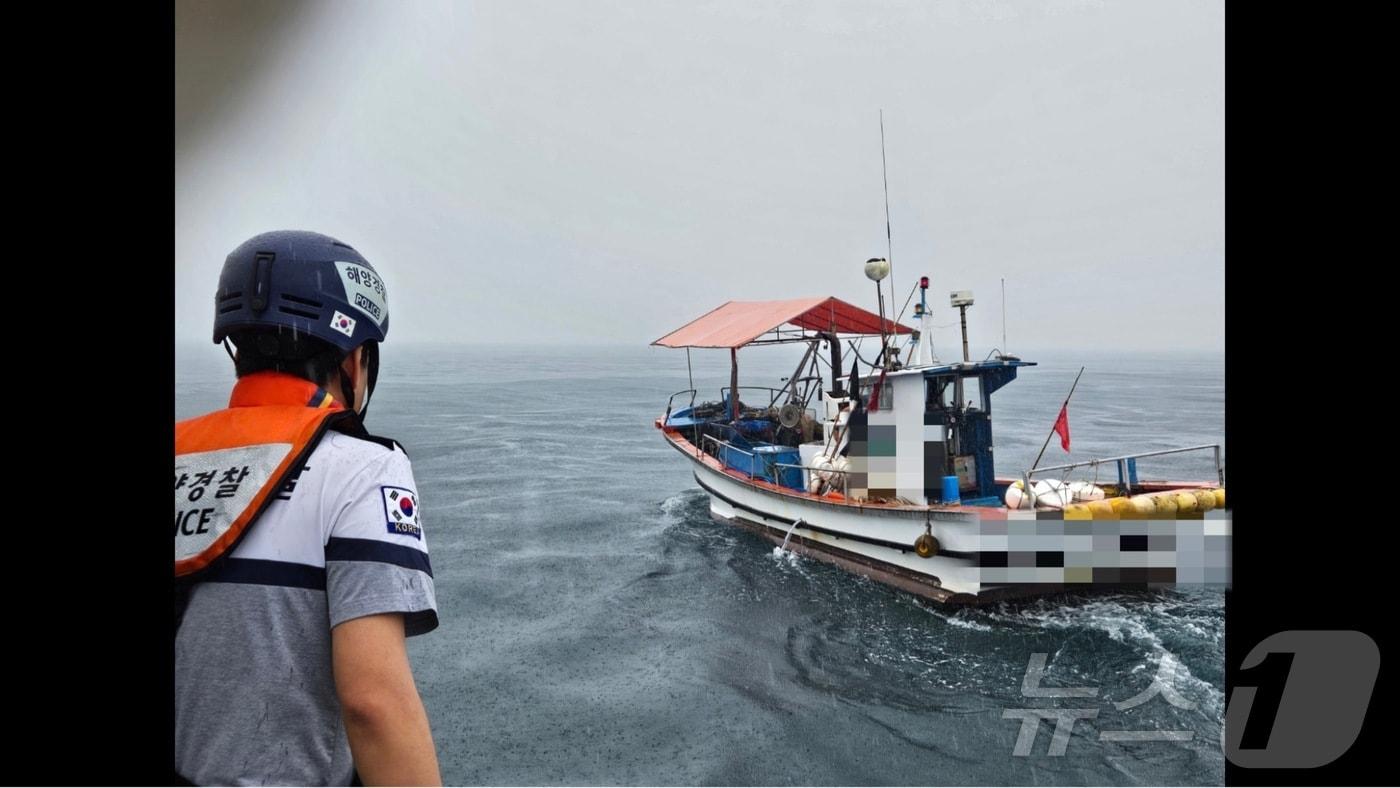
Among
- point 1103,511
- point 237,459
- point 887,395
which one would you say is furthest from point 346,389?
point 887,395

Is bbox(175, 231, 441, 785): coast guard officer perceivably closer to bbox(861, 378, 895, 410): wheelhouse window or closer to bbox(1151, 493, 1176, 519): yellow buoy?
bbox(1151, 493, 1176, 519): yellow buoy

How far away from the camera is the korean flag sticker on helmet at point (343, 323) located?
0.95m

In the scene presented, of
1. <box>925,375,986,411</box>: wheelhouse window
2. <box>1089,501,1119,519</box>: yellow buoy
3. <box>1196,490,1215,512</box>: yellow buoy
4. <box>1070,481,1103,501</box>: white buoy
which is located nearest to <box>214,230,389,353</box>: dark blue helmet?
<box>1089,501,1119,519</box>: yellow buoy

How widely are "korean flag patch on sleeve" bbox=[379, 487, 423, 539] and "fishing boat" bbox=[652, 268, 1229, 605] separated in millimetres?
5663

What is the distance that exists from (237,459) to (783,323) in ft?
30.6

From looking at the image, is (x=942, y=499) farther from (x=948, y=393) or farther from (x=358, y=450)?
(x=358, y=450)

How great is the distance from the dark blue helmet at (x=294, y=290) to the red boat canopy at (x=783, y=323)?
8355mm

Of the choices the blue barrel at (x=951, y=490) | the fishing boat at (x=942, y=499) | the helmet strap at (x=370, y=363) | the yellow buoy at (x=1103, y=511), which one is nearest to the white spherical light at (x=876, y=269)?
the fishing boat at (x=942, y=499)

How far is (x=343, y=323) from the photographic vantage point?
3.16 ft
